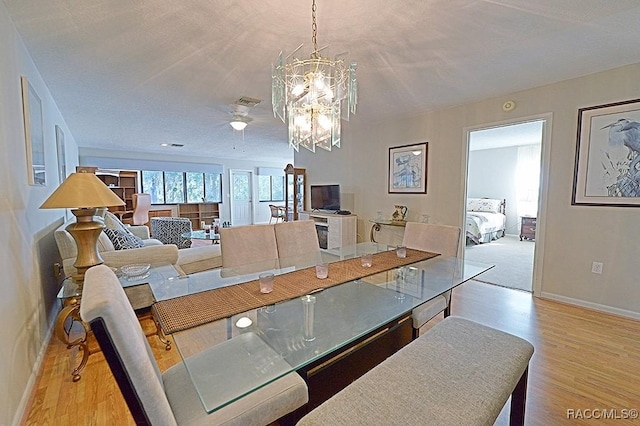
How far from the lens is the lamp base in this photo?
196 centimetres

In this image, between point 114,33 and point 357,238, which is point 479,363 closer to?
point 114,33

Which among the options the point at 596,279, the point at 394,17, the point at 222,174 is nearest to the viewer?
the point at 394,17

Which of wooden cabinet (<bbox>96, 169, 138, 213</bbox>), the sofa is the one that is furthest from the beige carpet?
wooden cabinet (<bbox>96, 169, 138, 213</bbox>)

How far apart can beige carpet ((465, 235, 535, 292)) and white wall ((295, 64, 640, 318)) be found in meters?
0.52

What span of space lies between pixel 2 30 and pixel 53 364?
2070 millimetres

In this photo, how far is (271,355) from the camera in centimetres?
112

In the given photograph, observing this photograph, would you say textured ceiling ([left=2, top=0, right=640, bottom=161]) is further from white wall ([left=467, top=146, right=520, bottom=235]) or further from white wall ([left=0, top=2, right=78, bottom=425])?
white wall ([left=467, top=146, right=520, bottom=235])

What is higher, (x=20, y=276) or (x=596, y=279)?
(x=20, y=276)

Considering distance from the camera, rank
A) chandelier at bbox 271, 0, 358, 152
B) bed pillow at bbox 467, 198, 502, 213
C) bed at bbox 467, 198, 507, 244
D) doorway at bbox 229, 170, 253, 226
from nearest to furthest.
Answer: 1. chandelier at bbox 271, 0, 358, 152
2. bed at bbox 467, 198, 507, 244
3. bed pillow at bbox 467, 198, 502, 213
4. doorway at bbox 229, 170, 253, 226

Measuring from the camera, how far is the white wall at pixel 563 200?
2648 mm

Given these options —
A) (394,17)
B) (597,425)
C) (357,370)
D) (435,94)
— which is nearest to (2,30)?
(394,17)

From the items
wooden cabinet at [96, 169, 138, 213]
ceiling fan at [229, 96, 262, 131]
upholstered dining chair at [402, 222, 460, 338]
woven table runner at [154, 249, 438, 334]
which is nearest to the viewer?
woven table runner at [154, 249, 438, 334]

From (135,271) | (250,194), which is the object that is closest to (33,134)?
(135,271)

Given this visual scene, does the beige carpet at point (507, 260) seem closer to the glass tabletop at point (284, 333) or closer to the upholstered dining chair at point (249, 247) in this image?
the glass tabletop at point (284, 333)
